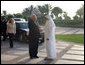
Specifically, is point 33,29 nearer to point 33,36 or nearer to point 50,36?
point 33,36

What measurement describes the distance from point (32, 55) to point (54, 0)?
4.73 meters

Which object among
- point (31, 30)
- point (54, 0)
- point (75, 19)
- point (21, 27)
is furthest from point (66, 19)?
point (31, 30)

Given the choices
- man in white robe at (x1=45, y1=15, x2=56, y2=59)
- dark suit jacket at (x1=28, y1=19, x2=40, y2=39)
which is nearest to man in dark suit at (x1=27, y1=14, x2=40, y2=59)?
dark suit jacket at (x1=28, y1=19, x2=40, y2=39)

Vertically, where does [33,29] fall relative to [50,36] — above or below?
above

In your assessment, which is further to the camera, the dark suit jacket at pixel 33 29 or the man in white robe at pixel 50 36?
the dark suit jacket at pixel 33 29

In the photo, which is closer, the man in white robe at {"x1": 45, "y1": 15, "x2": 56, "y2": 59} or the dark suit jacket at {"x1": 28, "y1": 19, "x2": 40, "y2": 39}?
the man in white robe at {"x1": 45, "y1": 15, "x2": 56, "y2": 59}

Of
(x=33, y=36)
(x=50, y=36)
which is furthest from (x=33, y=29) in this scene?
(x=50, y=36)

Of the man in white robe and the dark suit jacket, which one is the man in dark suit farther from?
the man in white robe

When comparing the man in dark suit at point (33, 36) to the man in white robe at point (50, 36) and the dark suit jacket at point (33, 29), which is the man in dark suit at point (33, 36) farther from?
the man in white robe at point (50, 36)

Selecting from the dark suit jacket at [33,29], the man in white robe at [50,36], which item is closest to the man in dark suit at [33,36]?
the dark suit jacket at [33,29]

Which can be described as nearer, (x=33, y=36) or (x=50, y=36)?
(x=50, y=36)

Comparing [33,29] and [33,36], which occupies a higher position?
[33,29]

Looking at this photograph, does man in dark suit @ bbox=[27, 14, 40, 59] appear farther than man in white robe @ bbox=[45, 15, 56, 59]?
Yes

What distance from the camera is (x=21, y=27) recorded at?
18.4 m
